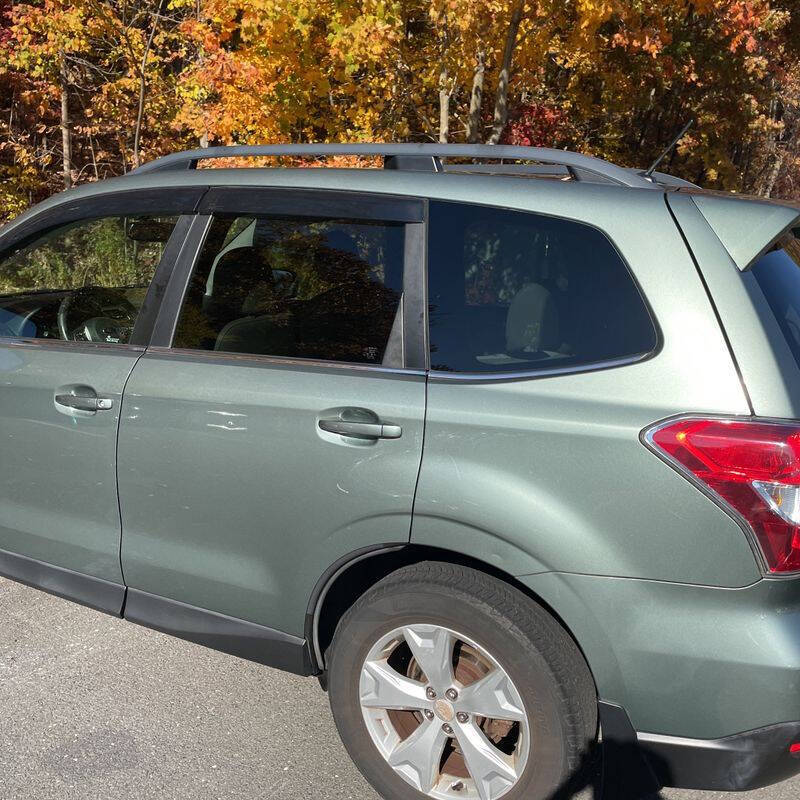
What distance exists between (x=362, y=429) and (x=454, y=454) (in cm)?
29

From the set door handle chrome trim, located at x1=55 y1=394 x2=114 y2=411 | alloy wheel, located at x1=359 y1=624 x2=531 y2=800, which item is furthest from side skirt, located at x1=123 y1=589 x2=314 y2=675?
door handle chrome trim, located at x1=55 y1=394 x2=114 y2=411

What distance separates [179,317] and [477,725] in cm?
159

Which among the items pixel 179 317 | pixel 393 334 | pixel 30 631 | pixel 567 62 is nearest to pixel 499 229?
A: pixel 393 334

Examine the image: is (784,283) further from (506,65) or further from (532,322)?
(506,65)

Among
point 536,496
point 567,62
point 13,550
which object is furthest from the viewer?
point 567,62

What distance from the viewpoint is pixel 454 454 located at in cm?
242

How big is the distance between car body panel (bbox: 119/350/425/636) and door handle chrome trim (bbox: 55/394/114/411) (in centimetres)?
9

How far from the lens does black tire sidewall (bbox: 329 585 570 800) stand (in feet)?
7.75

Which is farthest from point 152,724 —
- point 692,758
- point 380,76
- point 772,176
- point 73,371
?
point 772,176

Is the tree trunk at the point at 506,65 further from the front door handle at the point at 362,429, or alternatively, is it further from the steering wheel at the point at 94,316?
the front door handle at the point at 362,429

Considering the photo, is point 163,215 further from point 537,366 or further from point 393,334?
point 537,366

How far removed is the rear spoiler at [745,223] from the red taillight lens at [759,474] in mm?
418

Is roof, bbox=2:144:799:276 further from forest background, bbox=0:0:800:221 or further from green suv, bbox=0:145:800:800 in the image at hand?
forest background, bbox=0:0:800:221

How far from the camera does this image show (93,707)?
10.7ft
